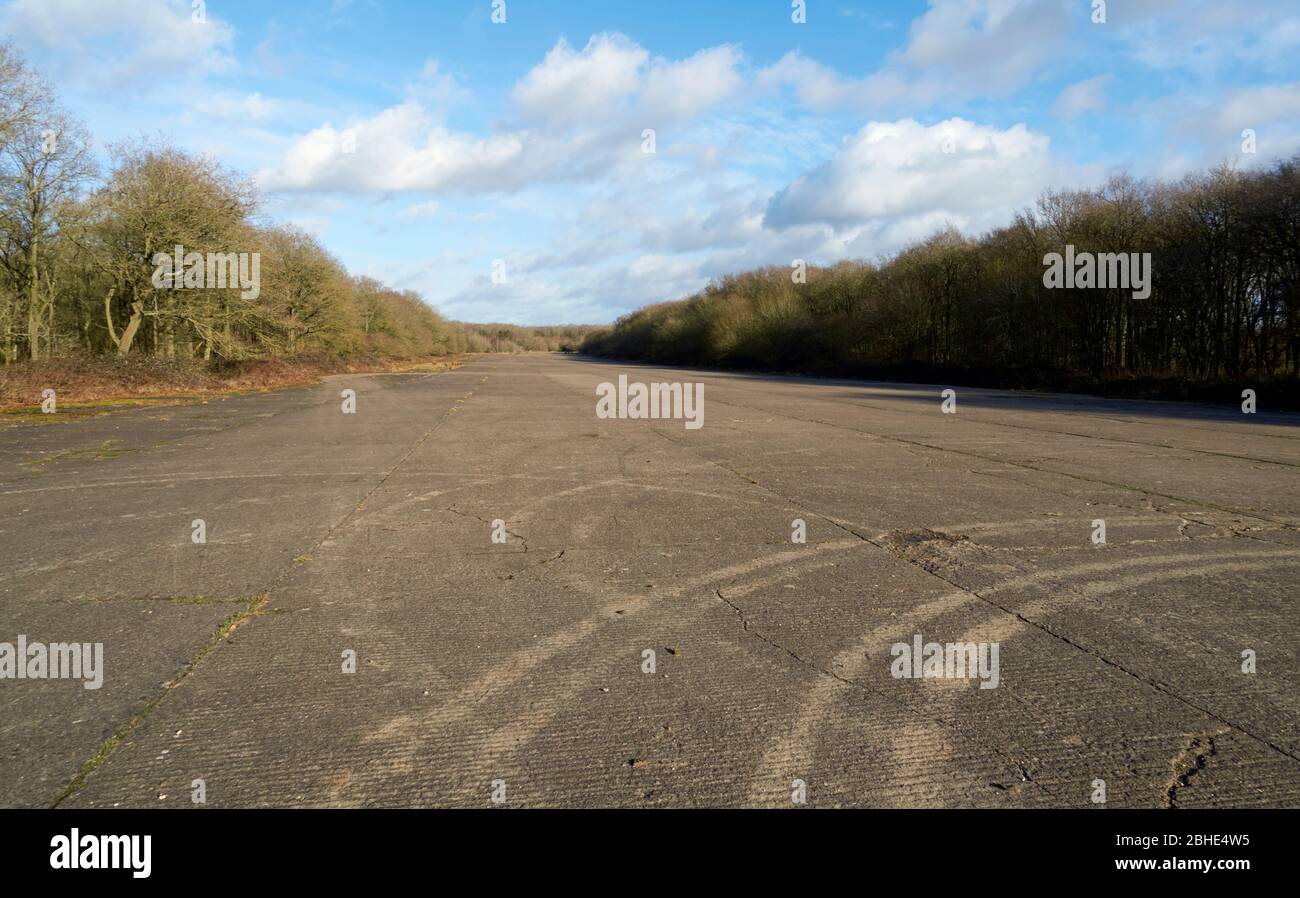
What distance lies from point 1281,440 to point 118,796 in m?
18.3

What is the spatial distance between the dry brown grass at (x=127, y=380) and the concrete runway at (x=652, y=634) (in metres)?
17.1

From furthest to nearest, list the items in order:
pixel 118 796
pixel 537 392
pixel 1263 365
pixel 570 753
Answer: pixel 537 392 < pixel 1263 365 < pixel 570 753 < pixel 118 796

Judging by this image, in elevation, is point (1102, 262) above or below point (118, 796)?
above

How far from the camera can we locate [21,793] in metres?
2.88

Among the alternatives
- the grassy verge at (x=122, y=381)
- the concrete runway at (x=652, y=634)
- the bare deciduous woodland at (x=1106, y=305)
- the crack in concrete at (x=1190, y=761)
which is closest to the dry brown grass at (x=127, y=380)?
the grassy verge at (x=122, y=381)

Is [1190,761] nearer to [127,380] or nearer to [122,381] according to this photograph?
[122,381]

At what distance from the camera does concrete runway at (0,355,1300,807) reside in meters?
3.02

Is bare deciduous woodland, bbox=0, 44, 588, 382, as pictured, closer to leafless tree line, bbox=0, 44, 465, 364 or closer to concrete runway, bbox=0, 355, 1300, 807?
leafless tree line, bbox=0, 44, 465, 364

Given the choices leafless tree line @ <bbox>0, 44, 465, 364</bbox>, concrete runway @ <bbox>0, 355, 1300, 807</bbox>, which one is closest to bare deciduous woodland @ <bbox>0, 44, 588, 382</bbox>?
leafless tree line @ <bbox>0, 44, 465, 364</bbox>

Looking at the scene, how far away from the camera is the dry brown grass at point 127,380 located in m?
23.2

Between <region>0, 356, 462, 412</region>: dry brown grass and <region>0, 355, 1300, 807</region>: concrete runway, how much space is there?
674 inches

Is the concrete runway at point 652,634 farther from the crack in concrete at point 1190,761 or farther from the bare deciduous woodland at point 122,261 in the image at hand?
the bare deciduous woodland at point 122,261
